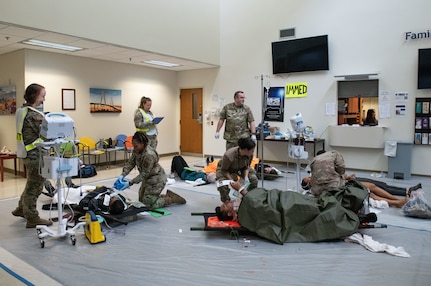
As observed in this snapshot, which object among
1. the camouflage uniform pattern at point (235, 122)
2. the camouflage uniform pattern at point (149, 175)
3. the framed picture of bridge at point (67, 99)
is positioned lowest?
the camouflage uniform pattern at point (149, 175)

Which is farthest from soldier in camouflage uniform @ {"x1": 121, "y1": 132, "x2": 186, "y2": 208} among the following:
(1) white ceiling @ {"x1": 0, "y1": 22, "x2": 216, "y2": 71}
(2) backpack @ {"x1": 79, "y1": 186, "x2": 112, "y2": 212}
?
(1) white ceiling @ {"x1": 0, "y1": 22, "x2": 216, "y2": 71}

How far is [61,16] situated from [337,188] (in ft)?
15.5

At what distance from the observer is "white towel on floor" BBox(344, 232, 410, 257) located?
9.79 ft

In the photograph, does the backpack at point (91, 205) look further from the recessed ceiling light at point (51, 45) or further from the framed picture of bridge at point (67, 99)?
the framed picture of bridge at point (67, 99)

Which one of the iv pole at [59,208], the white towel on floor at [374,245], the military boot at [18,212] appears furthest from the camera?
the military boot at [18,212]

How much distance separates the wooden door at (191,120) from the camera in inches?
375

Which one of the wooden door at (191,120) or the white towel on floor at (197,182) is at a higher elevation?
the wooden door at (191,120)

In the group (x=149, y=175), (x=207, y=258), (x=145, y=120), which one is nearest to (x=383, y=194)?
(x=207, y=258)

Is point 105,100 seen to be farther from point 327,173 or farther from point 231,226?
point 327,173

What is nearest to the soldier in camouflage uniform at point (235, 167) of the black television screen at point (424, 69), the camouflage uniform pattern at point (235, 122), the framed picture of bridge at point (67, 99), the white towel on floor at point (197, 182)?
the camouflage uniform pattern at point (235, 122)

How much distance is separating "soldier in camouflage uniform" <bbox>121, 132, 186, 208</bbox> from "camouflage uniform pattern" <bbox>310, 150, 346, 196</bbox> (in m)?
1.85

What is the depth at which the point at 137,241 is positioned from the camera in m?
3.34

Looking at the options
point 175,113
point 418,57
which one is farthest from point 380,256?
point 175,113

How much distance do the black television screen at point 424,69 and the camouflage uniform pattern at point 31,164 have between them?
623cm
